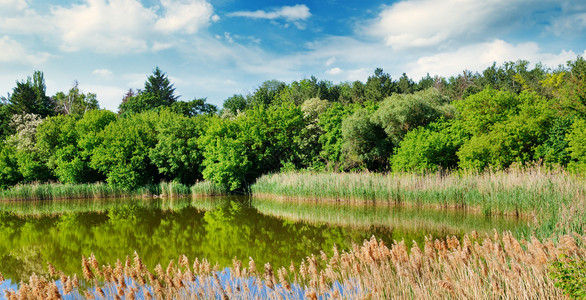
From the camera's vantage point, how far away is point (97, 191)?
2591cm

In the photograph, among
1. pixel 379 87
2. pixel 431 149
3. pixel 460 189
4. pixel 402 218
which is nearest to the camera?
pixel 402 218

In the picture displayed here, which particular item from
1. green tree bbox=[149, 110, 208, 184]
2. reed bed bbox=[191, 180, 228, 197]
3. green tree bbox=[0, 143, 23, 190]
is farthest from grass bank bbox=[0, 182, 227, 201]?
green tree bbox=[0, 143, 23, 190]

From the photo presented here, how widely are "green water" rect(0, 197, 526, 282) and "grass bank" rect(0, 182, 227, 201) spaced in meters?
6.59

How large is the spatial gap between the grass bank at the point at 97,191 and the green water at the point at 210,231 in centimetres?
659

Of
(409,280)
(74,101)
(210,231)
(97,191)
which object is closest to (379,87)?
(97,191)

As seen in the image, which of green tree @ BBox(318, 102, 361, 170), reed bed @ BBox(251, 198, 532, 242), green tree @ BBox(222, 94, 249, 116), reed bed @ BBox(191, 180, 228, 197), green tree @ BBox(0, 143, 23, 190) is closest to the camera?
reed bed @ BBox(251, 198, 532, 242)

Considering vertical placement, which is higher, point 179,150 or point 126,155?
point 179,150

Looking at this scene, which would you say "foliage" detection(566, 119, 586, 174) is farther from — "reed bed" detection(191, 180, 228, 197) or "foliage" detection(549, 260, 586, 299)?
"reed bed" detection(191, 180, 228, 197)

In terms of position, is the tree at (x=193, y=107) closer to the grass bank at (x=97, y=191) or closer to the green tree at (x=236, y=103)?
the green tree at (x=236, y=103)

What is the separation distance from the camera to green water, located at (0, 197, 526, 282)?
9633 mm

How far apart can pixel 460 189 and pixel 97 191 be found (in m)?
22.8

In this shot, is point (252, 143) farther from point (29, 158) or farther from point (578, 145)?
point (578, 145)

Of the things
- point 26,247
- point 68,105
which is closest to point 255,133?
point 26,247

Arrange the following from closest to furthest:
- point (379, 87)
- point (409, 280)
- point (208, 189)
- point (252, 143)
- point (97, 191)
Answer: point (409, 280), point (208, 189), point (97, 191), point (252, 143), point (379, 87)
